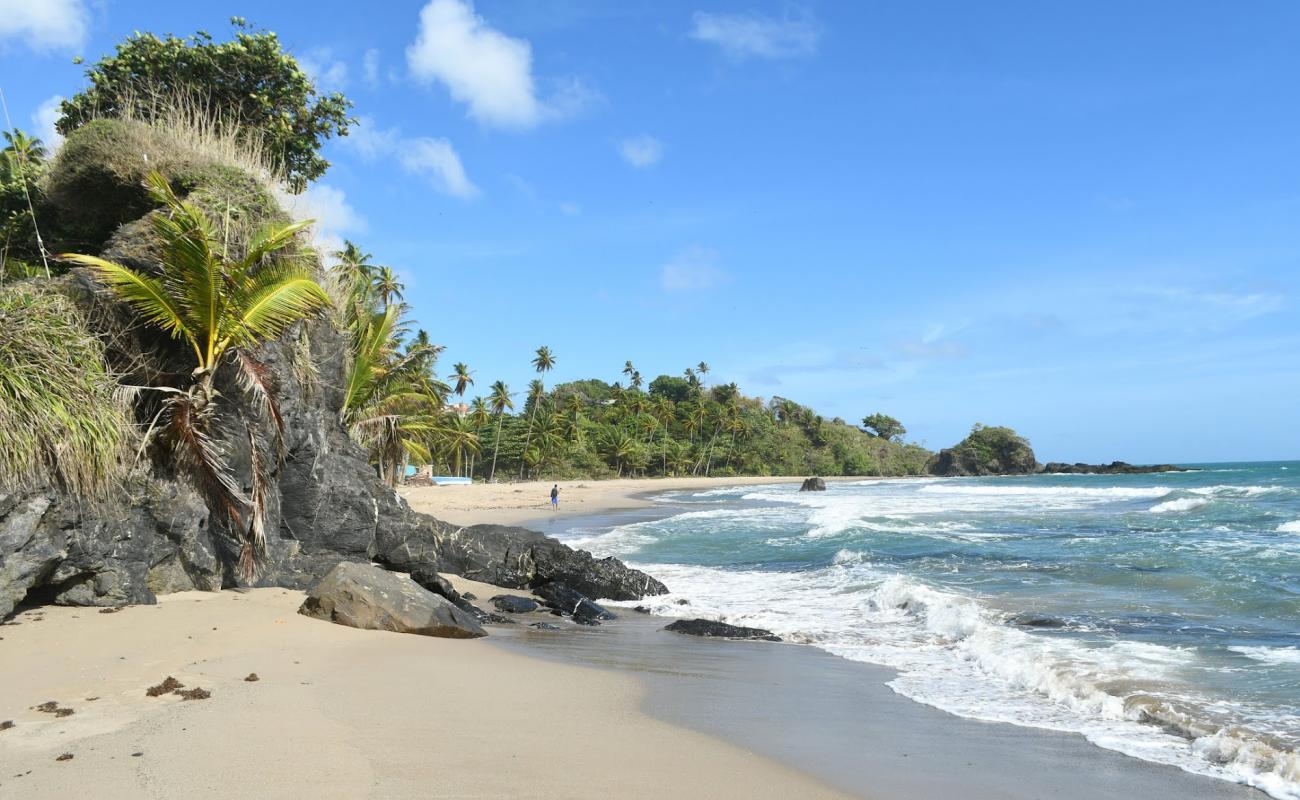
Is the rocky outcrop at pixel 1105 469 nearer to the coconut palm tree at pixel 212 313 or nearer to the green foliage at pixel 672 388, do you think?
the green foliage at pixel 672 388

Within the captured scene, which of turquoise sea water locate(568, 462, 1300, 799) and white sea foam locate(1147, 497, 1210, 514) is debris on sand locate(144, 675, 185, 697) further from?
white sea foam locate(1147, 497, 1210, 514)

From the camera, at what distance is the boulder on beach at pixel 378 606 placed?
8.56 m

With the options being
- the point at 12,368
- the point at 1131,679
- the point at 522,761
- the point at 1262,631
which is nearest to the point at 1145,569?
the point at 1262,631

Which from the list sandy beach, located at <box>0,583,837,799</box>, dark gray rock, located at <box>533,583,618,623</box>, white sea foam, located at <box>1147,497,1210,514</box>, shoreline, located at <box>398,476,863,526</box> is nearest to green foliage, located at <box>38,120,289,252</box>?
sandy beach, located at <box>0,583,837,799</box>

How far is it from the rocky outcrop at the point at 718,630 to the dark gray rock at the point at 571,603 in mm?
1332

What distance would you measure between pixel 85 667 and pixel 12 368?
9.68 ft

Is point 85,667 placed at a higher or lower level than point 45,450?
lower

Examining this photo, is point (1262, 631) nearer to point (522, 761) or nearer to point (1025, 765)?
point (1025, 765)

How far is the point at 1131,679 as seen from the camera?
7.63 metres

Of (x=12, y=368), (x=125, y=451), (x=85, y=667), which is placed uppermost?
(x=12, y=368)

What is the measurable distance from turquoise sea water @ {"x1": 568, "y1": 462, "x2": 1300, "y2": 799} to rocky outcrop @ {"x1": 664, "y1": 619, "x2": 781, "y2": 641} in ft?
1.35

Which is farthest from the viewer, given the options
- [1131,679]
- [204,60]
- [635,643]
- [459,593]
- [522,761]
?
[204,60]

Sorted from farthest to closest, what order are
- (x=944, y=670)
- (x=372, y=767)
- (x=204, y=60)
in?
(x=204, y=60) < (x=944, y=670) < (x=372, y=767)

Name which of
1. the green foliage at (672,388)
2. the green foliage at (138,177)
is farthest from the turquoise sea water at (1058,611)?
the green foliage at (672,388)
